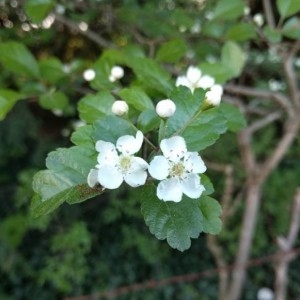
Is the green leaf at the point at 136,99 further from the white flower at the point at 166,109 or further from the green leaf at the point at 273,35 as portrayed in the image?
the green leaf at the point at 273,35

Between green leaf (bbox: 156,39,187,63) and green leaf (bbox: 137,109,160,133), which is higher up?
green leaf (bbox: 137,109,160,133)

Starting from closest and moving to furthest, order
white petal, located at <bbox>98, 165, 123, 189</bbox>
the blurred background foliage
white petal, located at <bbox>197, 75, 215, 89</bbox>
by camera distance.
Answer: white petal, located at <bbox>98, 165, 123, 189</bbox>
white petal, located at <bbox>197, 75, 215, 89</bbox>
the blurred background foliage

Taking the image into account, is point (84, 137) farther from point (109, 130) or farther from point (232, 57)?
point (232, 57)

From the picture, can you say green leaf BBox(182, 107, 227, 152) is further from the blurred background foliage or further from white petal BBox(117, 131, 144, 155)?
the blurred background foliage

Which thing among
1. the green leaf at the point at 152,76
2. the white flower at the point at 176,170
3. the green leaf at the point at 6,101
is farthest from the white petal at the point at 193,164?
the green leaf at the point at 6,101

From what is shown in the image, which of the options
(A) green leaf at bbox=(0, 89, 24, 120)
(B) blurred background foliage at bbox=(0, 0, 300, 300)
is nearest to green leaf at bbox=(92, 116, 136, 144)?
(A) green leaf at bbox=(0, 89, 24, 120)

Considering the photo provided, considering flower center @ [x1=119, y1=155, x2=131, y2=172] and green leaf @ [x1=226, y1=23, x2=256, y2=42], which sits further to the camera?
green leaf @ [x1=226, y1=23, x2=256, y2=42]

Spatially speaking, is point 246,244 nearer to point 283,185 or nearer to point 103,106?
point 283,185
